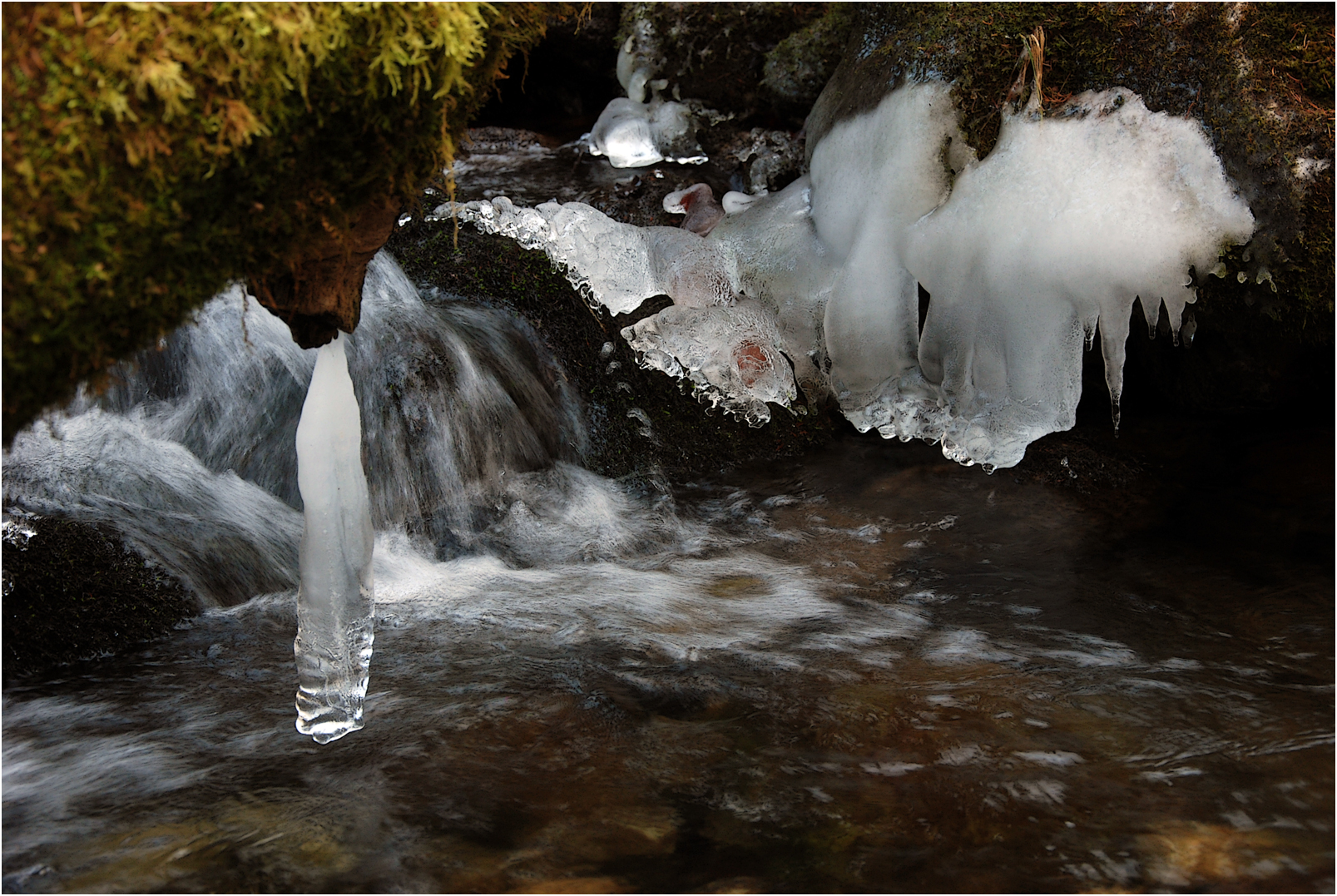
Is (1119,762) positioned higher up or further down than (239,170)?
further down

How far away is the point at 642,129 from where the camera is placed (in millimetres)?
7336

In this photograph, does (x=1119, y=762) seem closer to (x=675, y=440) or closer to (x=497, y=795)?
(x=497, y=795)

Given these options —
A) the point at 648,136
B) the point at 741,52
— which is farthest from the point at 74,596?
the point at 741,52

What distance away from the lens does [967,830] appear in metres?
2.44

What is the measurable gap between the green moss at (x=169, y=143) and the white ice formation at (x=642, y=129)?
212 inches

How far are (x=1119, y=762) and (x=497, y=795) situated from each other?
1.76 m

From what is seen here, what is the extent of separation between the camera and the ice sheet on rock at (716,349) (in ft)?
18.4

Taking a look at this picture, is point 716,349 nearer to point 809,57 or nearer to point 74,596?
point 809,57

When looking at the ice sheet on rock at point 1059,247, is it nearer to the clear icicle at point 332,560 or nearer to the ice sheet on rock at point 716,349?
the ice sheet on rock at point 716,349

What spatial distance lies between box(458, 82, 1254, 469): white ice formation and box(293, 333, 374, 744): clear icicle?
9.95 feet

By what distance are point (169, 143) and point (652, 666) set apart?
2414 millimetres

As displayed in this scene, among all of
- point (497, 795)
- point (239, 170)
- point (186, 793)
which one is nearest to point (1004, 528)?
point (497, 795)

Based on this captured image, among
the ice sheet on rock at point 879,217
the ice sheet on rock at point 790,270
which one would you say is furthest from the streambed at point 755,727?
the ice sheet on rock at point 790,270

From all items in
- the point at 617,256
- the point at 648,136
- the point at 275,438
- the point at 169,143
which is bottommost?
the point at 275,438
